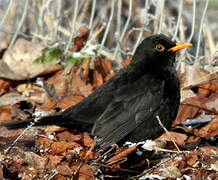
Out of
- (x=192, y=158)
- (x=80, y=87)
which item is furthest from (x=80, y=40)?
(x=192, y=158)

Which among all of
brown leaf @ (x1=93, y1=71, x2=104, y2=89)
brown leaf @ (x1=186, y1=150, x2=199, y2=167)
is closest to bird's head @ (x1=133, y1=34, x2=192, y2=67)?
brown leaf @ (x1=93, y1=71, x2=104, y2=89)

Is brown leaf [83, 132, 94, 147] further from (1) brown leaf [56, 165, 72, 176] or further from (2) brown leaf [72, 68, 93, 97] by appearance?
(2) brown leaf [72, 68, 93, 97]

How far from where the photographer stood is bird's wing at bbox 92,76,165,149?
490cm

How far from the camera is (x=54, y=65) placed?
6.48 metres

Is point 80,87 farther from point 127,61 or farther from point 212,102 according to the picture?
point 212,102

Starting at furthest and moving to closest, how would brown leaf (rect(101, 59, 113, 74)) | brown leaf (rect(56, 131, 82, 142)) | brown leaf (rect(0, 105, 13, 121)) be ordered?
1. brown leaf (rect(101, 59, 113, 74))
2. brown leaf (rect(0, 105, 13, 121))
3. brown leaf (rect(56, 131, 82, 142))

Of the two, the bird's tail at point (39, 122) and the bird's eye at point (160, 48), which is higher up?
the bird's eye at point (160, 48)

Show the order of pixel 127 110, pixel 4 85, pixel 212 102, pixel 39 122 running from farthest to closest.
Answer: pixel 4 85 → pixel 212 102 → pixel 127 110 → pixel 39 122

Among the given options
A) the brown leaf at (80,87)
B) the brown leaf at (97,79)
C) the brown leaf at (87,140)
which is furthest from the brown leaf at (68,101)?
the brown leaf at (87,140)

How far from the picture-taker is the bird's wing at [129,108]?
4902 millimetres

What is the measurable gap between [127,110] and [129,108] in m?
0.03

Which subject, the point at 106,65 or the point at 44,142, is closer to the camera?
the point at 44,142

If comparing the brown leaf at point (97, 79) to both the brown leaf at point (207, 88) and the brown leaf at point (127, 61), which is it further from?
the brown leaf at point (207, 88)

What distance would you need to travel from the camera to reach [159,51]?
559cm
